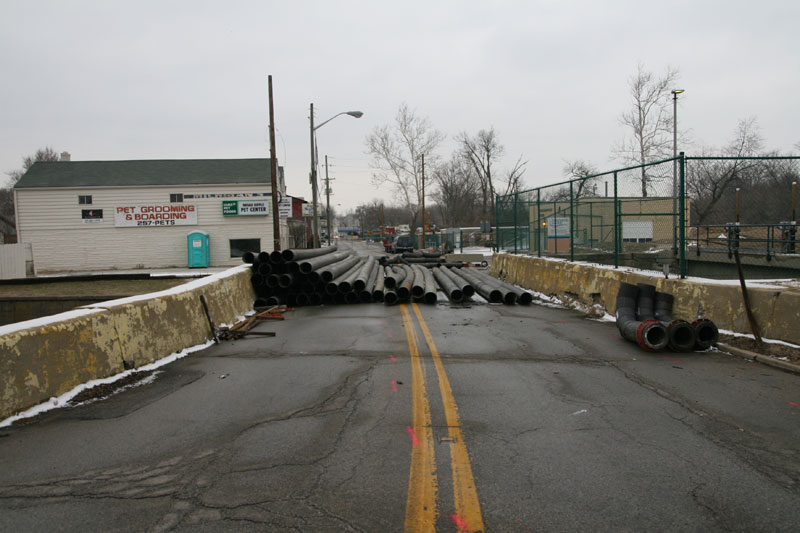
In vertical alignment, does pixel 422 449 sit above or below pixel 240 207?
below

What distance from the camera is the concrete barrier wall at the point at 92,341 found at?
5445mm

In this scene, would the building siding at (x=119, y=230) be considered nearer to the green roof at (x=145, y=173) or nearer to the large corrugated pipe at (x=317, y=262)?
the green roof at (x=145, y=173)

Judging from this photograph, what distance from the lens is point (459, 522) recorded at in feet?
10.9

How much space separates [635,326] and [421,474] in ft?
19.6

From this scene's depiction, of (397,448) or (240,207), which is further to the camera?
(240,207)

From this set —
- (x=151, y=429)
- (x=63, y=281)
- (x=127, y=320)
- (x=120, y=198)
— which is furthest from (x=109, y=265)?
(x=151, y=429)

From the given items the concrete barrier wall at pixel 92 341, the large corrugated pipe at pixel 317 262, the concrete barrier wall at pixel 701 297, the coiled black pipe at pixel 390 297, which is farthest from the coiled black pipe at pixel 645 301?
the large corrugated pipe at pixel 317 262

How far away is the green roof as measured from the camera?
35.1m

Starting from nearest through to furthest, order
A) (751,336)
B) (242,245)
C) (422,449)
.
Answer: (422,449)
(751,336)
(242,245)

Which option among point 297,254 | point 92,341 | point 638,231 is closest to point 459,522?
point 92,341

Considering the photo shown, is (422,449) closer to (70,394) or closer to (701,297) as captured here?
(70,394)

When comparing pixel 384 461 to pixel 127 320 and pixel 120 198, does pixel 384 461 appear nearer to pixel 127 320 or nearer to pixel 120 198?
pixel 127 320

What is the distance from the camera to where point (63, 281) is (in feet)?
85.6

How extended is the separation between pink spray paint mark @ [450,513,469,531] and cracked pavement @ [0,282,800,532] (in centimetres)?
4
